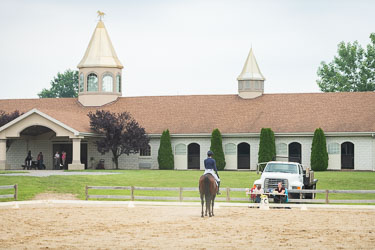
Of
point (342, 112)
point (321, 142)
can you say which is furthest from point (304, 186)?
point (342, 112)

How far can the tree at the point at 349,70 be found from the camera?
73875mm

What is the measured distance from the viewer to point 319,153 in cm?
4928

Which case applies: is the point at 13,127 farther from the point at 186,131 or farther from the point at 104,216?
the point at 104,216

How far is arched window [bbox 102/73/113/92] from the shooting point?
5892 centimetres

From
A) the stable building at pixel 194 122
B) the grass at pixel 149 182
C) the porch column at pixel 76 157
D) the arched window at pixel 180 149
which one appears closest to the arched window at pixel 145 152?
the stable building at pixel 194 122

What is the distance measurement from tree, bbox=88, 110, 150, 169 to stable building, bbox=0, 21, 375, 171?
118 cm

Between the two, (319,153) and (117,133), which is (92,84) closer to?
(117,133)

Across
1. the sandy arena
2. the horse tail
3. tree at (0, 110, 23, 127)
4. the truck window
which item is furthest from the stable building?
the horse tail

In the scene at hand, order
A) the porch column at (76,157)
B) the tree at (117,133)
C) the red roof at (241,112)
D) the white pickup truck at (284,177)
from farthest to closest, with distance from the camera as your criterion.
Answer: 1. the tree at (117,133)
2. the red roof at (241,112)
3. the porch column at (76,157)
4. the white pickup truck at (284,177)

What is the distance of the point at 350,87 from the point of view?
7444 cm

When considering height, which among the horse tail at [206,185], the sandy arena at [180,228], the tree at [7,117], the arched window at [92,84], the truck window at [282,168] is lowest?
the sandy arena at [180,228]

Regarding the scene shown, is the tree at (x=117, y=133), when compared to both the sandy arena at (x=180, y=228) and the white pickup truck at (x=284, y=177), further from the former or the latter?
the sandy arena at (x=180, y=228)

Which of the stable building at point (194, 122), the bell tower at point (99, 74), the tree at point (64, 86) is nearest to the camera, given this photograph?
the stable building at point (194, 122)

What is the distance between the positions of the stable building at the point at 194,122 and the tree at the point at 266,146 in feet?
3.39
